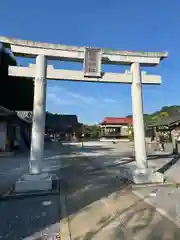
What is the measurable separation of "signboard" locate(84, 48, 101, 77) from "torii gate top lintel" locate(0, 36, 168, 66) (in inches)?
7.1

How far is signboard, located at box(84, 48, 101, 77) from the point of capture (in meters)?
7.20

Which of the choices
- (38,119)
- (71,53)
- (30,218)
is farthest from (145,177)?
(71,53)

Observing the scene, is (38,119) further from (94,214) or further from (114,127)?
(114,127)

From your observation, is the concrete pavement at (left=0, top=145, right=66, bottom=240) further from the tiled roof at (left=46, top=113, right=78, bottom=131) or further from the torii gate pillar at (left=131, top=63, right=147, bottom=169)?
the tiled roof at (left=46, top=113, right=78, bottom=131)

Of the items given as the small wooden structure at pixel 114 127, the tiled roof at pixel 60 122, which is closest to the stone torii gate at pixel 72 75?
the tiled roof at pixel 60 122

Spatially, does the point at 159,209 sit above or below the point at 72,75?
below

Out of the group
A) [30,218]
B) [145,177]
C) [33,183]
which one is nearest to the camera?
[30,218]

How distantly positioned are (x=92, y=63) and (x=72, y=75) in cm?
75

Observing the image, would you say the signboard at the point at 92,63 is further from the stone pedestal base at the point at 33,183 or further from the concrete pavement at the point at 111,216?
the concrete pavement at the point at 111,216

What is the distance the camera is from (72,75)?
7.24 metres

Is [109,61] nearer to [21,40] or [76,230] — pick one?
[21,40]

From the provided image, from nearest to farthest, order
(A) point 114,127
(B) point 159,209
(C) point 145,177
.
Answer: (B) point 159,209
(C) point 145,177
(A) point 114,127

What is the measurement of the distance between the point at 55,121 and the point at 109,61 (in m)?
35.2

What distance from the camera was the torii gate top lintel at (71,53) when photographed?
6.77 m
